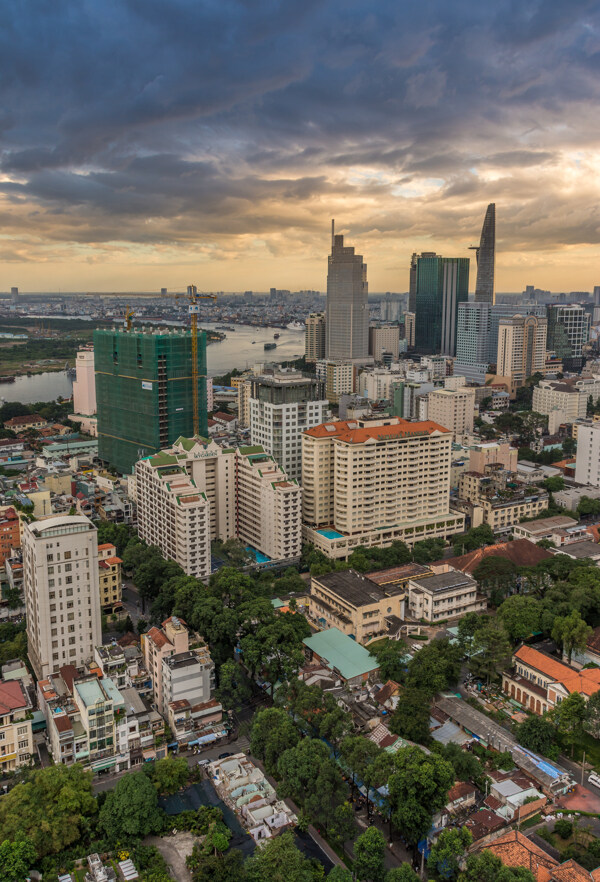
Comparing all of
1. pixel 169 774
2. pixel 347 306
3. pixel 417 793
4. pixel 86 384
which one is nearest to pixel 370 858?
pixel 417 793

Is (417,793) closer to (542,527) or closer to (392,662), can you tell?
(392,662)

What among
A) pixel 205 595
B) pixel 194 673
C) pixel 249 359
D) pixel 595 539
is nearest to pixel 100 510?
pixel 205 595

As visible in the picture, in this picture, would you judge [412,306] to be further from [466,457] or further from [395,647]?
[395,647]

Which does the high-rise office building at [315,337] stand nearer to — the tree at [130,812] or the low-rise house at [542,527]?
the low-rise house at [542,527]

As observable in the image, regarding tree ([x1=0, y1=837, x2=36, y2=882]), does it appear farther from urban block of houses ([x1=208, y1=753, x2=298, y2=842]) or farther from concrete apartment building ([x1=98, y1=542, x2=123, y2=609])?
concrete apartment building ([x1=98, y1=542, x2=123, y2=609])

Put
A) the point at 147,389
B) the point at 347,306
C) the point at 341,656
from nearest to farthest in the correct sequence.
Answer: the point at 341,656 → the point at 147,389 → the point at 347,306

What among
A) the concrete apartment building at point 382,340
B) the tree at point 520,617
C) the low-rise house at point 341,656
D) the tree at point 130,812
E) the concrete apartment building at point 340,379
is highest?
the concrete apartment building at point 382,340

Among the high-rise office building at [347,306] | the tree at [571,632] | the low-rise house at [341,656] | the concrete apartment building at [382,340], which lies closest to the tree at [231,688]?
the low-rise house at [341,656]
